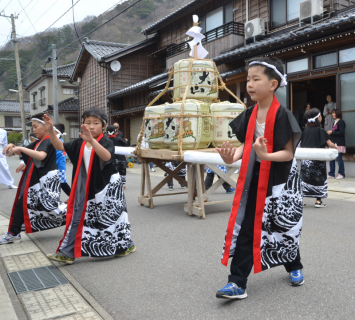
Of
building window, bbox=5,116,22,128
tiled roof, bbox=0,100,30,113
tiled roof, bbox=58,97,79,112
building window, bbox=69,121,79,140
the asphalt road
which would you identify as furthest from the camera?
building window, bbox=5,116,22,128

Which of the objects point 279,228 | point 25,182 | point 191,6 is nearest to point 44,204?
point 25,182

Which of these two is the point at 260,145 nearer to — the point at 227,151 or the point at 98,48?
the point at 227,151

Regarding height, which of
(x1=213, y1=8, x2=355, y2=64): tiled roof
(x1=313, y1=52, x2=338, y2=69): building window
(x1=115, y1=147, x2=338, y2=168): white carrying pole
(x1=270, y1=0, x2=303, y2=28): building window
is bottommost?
(x1=115, y1=147, x2=338, y2=168): white carrying pole

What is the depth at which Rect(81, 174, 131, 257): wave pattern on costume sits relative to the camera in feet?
12.8

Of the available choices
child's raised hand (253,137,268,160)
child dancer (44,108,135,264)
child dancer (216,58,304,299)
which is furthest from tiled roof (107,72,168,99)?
child's raised hand (253,137,268,160)

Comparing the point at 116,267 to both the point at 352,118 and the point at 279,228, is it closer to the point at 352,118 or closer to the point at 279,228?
the point at 279,228

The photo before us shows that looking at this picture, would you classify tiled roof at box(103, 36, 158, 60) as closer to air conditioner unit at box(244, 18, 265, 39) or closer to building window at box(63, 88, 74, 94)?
air conditioner unit at box(244, 18, 265, 39)

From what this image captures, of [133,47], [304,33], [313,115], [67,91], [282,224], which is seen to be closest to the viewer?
[282,224]

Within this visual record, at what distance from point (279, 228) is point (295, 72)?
32.7 ft

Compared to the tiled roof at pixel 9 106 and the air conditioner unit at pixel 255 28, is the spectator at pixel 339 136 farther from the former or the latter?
the tiled roof at pixel 9 106

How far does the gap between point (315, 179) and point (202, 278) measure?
4267 millimetres

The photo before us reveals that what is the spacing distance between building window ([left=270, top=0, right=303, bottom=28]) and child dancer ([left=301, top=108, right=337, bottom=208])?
26.2 ft

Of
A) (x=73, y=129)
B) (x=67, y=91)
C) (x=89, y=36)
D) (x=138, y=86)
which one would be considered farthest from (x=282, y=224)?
(x=89, y=36)

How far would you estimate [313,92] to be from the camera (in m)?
16.2
